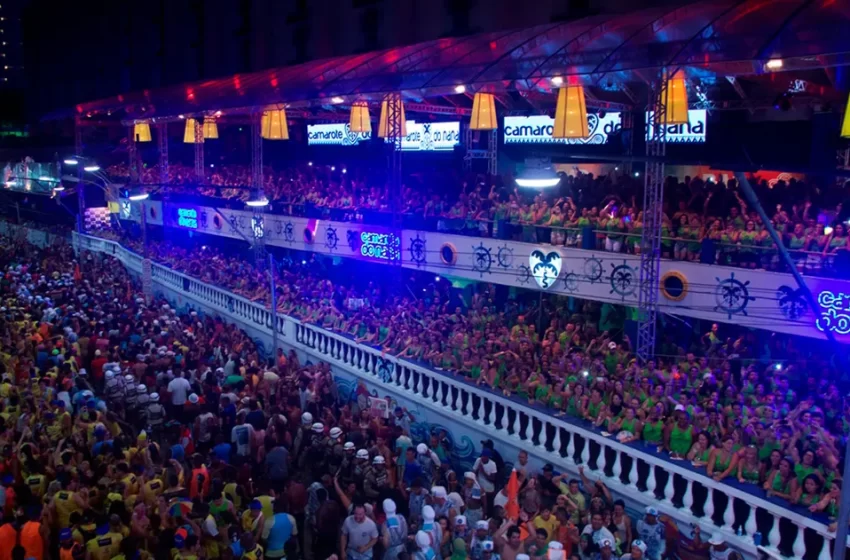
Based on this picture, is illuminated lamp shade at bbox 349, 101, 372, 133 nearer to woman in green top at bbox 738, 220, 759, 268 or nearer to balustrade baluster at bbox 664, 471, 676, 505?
woman in green top at bbox 738, 220, 759, 268

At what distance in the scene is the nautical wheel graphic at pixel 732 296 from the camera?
44.7ft

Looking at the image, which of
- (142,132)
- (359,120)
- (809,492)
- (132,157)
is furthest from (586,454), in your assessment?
(132,157)

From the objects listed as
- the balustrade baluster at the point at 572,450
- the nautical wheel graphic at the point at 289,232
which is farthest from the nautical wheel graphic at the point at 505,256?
the nautical wheel graphic at the point at 289,232

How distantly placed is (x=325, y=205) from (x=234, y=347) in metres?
6.87

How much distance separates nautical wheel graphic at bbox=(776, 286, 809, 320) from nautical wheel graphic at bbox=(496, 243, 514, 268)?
243 inches

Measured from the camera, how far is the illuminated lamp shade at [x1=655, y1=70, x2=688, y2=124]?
1298cm

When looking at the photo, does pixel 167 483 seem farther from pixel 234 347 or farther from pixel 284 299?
pixel 284 299

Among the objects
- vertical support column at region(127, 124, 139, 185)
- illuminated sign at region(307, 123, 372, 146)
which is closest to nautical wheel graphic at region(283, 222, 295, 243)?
illuminated sign at region(307, 123, 372, 146)

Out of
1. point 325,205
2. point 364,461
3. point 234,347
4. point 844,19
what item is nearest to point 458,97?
point 325,205

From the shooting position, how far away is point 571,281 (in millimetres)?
16469

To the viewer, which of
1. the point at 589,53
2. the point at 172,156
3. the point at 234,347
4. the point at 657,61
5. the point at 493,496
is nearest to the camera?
the point at 493,496

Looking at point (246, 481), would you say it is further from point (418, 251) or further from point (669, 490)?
point (418, 251)

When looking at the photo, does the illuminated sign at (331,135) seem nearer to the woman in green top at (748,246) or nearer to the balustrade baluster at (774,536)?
the woman in green top at (748,246)

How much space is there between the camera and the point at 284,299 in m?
20.6
